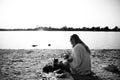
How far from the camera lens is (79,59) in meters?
6.30

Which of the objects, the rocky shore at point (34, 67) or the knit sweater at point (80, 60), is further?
the rocky shore at point (34, 67)

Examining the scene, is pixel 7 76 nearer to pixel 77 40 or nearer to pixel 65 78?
pixel 65 78

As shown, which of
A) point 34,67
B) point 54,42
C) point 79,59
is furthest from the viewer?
point 54,42

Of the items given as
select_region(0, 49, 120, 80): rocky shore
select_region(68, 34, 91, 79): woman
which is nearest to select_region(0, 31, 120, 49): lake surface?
select_region(0, 49, 120, 80): rocky shore

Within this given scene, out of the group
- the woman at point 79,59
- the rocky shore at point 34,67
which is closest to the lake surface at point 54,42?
the rocky shore at point 34,67

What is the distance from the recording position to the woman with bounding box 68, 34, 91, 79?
6246mm

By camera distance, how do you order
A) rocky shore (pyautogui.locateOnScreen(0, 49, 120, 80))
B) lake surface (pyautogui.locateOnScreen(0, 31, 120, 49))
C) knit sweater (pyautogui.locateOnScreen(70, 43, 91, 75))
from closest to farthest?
1. knit sweater (pyautogui.locateOnScreen(70, 43, 91, 75))
2. rocky shore (pyautogui.locateOnScreen(0, 49, 120, 80))
3. lake surface (pyautogui.locateOnScreen(0, 31, 120, 49))

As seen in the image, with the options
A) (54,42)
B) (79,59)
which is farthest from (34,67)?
(54,42)

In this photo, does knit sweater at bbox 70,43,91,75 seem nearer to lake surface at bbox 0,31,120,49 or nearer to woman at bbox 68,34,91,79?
woman at bbox 68,34,91,79

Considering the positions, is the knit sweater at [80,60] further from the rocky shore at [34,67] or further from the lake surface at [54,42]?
the lake surface at [54,42]

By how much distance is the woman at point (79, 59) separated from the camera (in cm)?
625

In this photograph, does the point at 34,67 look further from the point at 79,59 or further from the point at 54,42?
the point at 54,42

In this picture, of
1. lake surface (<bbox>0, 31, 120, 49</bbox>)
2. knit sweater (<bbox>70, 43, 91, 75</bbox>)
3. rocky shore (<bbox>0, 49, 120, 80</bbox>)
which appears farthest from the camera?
lake surface (<bbox>0, 31, 120, 49</bbox>)

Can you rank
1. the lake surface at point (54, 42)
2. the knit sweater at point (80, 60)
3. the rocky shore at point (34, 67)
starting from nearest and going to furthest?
the knit sweater at point (80, 60) < the rocky shore at point (34, 67) < the lake surface at point (54, 42)
